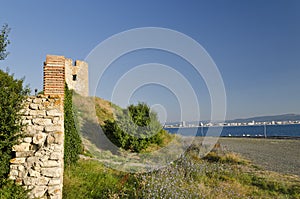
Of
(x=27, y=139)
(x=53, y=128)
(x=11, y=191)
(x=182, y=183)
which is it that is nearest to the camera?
(x=11, y=191)

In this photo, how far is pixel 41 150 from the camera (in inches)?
179

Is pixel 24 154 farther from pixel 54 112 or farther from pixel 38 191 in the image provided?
pixel 54 112

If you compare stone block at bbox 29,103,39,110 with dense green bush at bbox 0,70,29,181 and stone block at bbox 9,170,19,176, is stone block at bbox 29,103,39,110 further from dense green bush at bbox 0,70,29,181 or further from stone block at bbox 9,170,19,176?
stone block at bbox 9,170,19,176

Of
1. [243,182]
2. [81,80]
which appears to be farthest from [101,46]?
[81,80]

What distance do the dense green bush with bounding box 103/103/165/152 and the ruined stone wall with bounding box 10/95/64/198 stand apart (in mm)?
5916

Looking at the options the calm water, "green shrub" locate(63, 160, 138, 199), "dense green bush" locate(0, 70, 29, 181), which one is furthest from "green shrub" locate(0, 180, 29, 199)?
the calm water

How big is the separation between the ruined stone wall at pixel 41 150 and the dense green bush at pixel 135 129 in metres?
5.92

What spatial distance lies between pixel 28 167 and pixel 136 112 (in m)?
7.52

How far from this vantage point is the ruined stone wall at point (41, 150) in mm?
4344

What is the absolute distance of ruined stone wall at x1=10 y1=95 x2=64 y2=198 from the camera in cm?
434

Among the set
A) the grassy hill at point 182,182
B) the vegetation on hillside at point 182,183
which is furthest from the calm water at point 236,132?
the vegetation on hillside at point 182,183

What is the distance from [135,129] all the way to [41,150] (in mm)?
6746

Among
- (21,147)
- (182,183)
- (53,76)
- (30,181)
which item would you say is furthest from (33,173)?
(182,183)

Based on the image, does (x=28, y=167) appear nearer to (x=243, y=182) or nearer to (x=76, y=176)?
(x=76, y=176)
